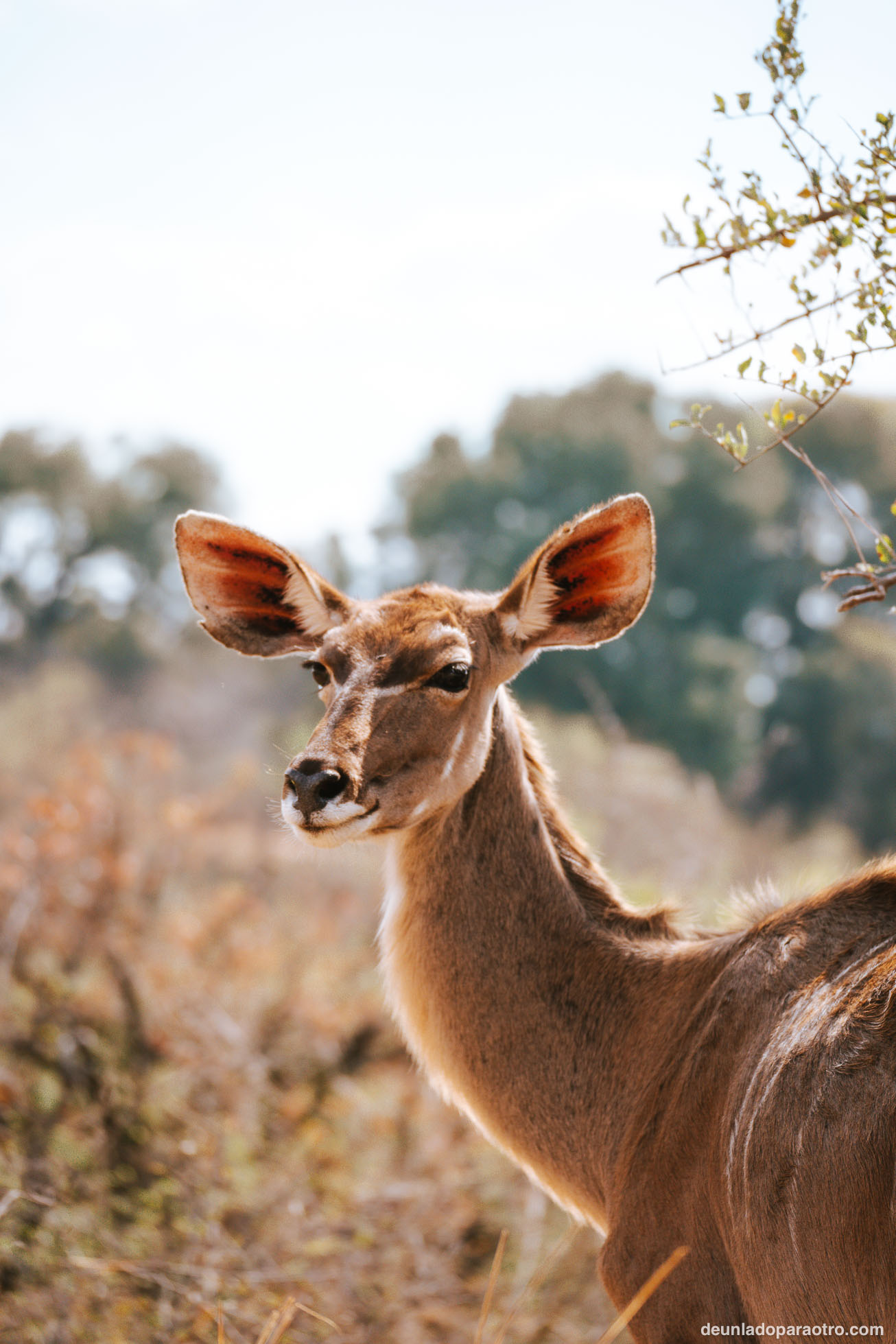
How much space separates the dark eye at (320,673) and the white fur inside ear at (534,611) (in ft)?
2.12

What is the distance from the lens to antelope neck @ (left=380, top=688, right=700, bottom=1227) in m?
3.52

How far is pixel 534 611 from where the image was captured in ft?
13.0

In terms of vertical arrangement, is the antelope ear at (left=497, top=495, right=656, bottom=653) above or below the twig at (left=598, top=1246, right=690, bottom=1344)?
above

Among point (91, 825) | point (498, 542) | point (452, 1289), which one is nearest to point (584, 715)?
point (498, 542)

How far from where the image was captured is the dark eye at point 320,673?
3832 millimetres

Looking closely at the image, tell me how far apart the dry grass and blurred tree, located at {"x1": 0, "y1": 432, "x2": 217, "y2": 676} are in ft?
64.2

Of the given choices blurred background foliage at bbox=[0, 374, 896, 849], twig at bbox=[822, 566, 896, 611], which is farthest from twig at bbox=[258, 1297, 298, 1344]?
blurred background foliage at bbox=[0, 374, 896, 849]

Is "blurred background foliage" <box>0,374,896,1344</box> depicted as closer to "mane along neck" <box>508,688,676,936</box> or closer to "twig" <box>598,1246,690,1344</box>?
"mane along neck" <box>508,688,676,936</box>

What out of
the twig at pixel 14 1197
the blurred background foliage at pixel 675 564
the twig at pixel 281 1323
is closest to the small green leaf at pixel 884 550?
the twig at pixel 281 1323

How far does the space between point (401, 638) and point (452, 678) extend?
22 cm

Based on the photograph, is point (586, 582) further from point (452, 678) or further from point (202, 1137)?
point (202, 1137)

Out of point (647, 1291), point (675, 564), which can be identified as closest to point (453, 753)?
point (647, 1291)

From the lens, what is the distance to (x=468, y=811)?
3797 millimetres

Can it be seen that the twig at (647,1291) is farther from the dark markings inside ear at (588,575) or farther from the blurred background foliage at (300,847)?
the dark markings inside ear at (588,575)
